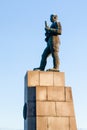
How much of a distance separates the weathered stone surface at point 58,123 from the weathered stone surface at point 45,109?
10.5 inches

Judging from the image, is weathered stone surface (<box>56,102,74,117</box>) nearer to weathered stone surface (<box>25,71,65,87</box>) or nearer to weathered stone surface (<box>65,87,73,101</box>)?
weathered stone surface (<box>65,87,73,101</box>)

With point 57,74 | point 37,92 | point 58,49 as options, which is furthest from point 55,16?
point 37,92

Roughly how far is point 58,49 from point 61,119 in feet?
11.4

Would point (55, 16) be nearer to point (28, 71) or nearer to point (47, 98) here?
point (28, 71)

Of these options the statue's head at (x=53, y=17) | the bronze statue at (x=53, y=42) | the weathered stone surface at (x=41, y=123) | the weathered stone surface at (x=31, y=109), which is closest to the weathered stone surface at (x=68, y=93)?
the bronze statue at (x=53, y=42)

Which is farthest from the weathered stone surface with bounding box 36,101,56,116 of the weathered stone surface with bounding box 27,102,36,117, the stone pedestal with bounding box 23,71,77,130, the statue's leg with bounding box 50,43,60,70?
the statue's leg with bounding box 50,43,60,70

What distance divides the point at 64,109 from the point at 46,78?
5.55 feet

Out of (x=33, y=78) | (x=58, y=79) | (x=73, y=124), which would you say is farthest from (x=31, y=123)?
(x=58, y=79)

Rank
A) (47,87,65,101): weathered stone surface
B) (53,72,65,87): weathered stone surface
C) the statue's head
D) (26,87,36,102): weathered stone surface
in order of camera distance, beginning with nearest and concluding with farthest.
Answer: (26,87,36,102): weathered stone surface → (47,87,65,101): weathered stone surface → (53,72,65,87): weathered stone surface → the statue's head

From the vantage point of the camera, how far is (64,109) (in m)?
14.9

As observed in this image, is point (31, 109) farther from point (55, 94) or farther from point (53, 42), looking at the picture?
point (53, 42)

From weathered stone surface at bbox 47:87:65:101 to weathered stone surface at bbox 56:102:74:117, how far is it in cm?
25

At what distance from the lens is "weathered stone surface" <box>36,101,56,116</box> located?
14.6 meters

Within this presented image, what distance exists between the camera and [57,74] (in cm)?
1551
